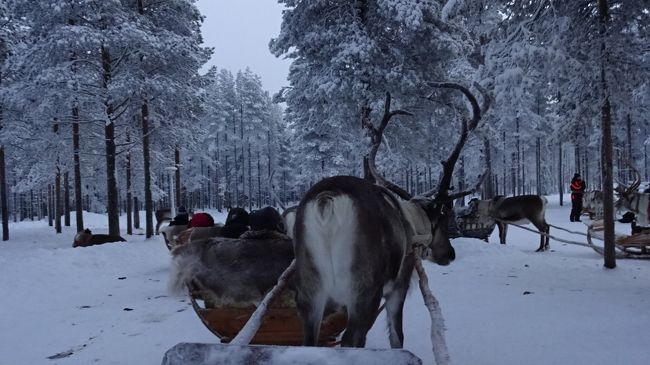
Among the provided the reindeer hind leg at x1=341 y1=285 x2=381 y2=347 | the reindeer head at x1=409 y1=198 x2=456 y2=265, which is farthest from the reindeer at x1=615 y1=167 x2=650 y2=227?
the reindeer hind leg at x1=341 y1=285 x2=381 y2=347

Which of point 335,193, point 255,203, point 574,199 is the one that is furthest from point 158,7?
point 255,203

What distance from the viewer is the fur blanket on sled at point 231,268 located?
3.93 metres

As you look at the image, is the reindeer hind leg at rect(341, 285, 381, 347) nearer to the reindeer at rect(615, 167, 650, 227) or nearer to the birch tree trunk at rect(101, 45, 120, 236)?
the reindeer at rect(615, 167, 650, 227)

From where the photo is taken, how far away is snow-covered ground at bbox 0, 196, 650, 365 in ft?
14.8

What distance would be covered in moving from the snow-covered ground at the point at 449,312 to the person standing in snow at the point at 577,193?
36.0ft

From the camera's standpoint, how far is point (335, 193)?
9.15 ft

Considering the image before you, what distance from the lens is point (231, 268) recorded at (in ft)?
12.9

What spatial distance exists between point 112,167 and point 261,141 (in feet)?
120

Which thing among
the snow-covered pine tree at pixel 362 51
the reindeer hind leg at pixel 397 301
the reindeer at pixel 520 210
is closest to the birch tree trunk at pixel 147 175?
the snow-covered pine tree at pixel 362 51

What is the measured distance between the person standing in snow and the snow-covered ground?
10976 millimetres

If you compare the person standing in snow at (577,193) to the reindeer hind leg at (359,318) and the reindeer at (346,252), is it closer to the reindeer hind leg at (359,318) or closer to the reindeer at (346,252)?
the reindeer at (346,252)

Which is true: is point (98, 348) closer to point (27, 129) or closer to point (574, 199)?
point (27, 129)

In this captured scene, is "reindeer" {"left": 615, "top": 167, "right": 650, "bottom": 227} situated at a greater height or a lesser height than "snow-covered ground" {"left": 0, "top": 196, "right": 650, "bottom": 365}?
greater

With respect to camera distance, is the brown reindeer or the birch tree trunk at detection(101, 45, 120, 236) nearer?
the brown reindeer
